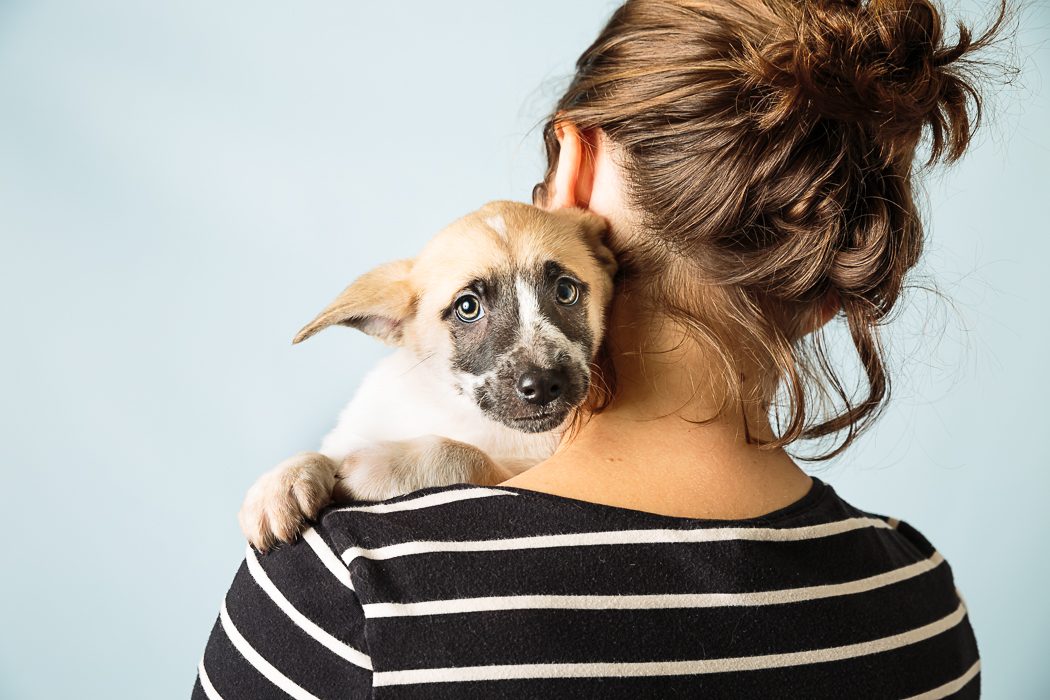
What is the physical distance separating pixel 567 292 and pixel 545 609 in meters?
1.03

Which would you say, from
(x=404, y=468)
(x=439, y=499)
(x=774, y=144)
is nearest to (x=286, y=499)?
(x=404, y=468)

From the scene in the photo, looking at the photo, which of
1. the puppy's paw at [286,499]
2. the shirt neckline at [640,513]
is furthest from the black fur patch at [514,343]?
the shirt neckline at [640,513]

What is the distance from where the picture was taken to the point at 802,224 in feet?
5.56

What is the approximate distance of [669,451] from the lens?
1699 millimetres

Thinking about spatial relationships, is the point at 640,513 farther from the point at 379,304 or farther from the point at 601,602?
the point at 379,304

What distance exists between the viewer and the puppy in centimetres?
206

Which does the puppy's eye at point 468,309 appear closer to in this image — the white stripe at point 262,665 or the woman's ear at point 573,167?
the woman's ear at point 573,167

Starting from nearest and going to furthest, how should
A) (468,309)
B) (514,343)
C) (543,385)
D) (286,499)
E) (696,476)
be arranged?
(696,476), (286,499), (543,385), (514,343), (468,309)

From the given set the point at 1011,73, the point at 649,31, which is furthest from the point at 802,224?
the point at 1011,73

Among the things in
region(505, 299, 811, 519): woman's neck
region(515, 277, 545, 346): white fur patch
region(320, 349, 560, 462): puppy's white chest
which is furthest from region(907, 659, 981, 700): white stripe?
region(515, 277, 545, 346): white fur patch

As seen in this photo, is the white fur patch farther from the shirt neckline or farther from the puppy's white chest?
the shirt neckline

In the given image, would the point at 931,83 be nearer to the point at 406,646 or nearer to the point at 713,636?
the point at 713,636

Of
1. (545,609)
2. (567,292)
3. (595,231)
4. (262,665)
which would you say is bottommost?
(262,665)

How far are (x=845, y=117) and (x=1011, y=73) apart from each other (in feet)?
1.79
